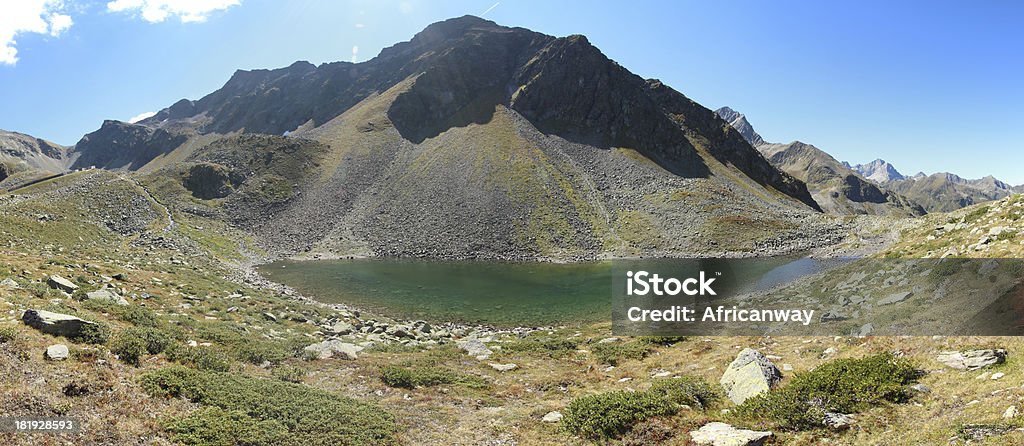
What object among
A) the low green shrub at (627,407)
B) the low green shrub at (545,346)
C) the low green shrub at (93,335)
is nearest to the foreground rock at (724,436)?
the low green shrub at (627,407)

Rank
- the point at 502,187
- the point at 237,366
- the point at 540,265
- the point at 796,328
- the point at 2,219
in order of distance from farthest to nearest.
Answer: the point at 502,187 → the point at 540,265 → the point at 2,219 → the point at 796,328 → the point at 237,366

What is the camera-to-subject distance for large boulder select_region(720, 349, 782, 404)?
48.0ft

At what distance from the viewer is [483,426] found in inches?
597

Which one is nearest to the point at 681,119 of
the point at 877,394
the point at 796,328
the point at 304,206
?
the point at 304,206

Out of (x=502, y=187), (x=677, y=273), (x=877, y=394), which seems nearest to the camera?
(x=877, y=394)

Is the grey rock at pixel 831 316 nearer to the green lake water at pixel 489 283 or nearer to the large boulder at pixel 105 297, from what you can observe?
the green lake water at pixel 489 283

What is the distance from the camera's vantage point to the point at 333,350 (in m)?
23.8

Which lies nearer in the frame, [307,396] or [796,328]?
[307,396]

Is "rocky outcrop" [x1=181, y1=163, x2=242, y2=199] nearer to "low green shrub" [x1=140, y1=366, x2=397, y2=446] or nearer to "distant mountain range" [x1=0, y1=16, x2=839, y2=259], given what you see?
"distant mountain range" [x1=0, y1=16, x2=839, y2=259]

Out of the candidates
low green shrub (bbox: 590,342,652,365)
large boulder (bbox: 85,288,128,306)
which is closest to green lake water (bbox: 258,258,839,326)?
low green shrub (bbox: 590,342,652,365)

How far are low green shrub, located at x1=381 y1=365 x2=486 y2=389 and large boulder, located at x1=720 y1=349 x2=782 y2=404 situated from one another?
33.7ft

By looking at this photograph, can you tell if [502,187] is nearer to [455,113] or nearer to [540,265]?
→ [540,265]

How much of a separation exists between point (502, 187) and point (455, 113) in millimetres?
66156

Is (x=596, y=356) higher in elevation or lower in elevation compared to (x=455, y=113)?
lower
